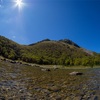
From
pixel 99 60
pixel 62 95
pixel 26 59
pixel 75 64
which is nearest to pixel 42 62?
pixel 26 59

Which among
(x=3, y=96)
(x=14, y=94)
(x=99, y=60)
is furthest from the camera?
(x=99, y=60)

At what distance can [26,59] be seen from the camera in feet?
519

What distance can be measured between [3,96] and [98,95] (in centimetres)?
831

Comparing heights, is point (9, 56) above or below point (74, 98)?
above

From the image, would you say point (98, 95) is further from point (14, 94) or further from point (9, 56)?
point (9, 56)

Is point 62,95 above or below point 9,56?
below

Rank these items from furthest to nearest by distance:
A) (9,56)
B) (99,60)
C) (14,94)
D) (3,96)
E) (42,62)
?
(42,62), (99,60), (9,56), (14,94), (3,96)

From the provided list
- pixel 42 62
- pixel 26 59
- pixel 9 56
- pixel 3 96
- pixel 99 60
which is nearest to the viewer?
pixel 3 96

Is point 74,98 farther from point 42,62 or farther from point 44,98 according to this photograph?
point 42,62

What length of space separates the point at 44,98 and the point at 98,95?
16.4ft

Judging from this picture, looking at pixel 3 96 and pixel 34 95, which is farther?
pixel 34 95

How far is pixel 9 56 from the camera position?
138375 mm

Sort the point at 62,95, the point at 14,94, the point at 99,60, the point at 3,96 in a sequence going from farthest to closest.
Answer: the point at 99,60
the point at 62,95
the point at 14,94
the point at 3,96

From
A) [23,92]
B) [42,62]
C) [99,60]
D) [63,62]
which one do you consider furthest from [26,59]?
[23,92]
